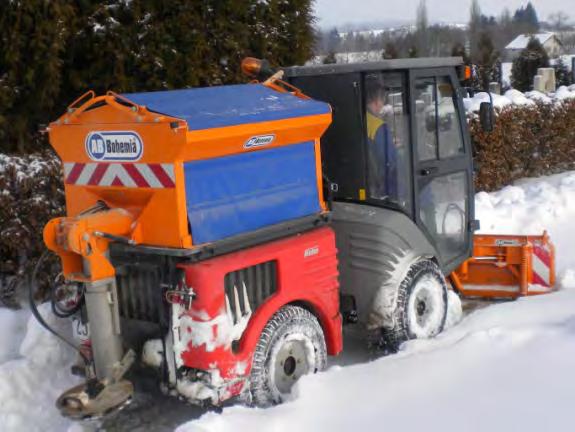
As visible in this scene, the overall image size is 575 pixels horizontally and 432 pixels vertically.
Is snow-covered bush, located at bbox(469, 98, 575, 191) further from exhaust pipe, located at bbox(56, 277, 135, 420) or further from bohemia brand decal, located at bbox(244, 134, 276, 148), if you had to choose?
exhaust pipe, located at bbox(56, 277, 135, 420)

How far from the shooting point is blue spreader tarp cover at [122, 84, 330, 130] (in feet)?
12.8

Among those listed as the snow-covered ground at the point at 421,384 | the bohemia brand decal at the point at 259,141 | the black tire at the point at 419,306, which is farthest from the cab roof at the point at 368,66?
the snow-covered ground at the point at 421,384

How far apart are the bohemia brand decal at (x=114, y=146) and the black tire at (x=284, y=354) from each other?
1.25m

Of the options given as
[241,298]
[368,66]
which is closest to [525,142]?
[368,66]

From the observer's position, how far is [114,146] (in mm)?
4039

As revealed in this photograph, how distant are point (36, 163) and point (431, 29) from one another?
65.4 metres

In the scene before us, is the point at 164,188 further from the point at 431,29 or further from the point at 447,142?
the point at 431,29

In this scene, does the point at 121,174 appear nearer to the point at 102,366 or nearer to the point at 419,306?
the point at 102,366

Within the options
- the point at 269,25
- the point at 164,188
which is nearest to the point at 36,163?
the point at 164,188

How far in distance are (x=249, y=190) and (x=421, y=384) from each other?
140 centimetres

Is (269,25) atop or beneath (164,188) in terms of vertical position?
atop

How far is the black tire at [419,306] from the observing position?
5.14 meters

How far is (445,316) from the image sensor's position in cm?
559

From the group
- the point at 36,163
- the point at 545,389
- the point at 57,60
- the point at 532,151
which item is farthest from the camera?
the point at 532,151
